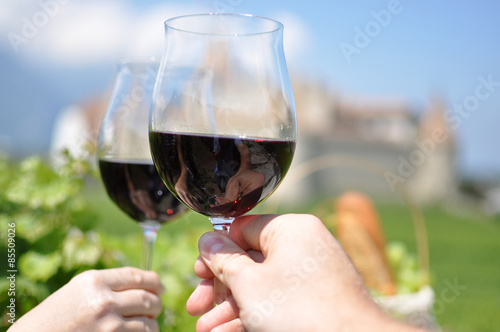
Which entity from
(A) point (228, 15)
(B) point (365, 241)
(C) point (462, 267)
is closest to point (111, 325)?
(A) point (228, 15)

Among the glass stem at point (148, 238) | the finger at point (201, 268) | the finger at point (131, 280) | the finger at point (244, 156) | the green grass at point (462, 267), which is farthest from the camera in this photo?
the green grass at point (462, 267)

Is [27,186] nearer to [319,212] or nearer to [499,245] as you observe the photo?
[319,212]

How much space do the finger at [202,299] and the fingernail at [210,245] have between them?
9.0 inches

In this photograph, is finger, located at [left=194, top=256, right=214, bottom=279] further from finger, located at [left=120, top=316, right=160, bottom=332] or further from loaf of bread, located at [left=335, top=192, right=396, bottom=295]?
loaf of bread, located at [left=335, top=192, right=396, bottom=295]

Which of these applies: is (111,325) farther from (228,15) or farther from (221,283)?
(228,15)

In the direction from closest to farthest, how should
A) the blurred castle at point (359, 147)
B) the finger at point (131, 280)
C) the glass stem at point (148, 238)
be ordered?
1. the finger at point (131, 280)
2. the glass stem at point (148, 238)
3. the blurred castle at point (359, 147)

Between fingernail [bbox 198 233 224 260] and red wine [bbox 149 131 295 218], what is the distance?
0.07 metres

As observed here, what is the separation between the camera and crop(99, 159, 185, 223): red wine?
154 centimetres

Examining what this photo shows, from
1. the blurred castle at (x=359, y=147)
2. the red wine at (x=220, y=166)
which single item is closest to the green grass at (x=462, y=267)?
the red wine at (x=220, y=166)

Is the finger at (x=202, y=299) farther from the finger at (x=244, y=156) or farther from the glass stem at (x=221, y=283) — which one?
the finger at (x=244, y=156)

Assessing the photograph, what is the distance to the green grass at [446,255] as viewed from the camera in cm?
242

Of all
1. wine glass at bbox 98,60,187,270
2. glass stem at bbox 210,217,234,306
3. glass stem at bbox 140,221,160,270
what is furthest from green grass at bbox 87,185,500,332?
glass stem at bbox 210,217,234,306

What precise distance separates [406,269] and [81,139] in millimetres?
2849

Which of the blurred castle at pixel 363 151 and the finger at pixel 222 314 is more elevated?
the finger at pixel 222 314
